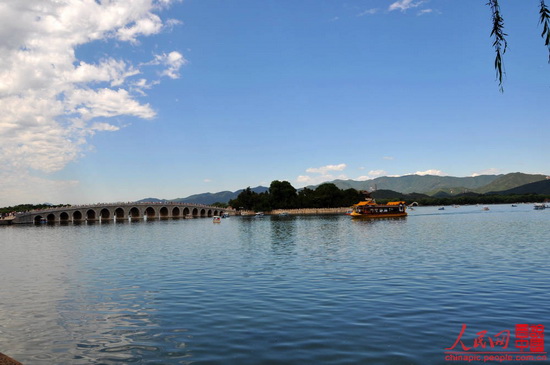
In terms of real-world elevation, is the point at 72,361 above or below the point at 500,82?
below

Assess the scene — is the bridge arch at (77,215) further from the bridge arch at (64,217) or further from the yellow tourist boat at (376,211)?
the yellow tourist boat at (376,211)

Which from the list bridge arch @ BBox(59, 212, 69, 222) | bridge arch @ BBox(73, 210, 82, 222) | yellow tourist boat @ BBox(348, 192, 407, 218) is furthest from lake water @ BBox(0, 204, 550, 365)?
bridge arch @ BBox(73, 210, 82, 222)

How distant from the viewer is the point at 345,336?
48.9 feet

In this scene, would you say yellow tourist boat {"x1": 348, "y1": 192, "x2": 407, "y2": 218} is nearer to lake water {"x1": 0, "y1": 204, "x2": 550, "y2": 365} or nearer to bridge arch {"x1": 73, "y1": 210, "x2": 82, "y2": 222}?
lake water {"x1": 0, "y1": 204, "x2": 550, "y2": 365}

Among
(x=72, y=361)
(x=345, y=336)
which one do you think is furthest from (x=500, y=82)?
(x=72, y=361)

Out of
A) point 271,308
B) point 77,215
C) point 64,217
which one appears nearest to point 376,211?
point 271,308

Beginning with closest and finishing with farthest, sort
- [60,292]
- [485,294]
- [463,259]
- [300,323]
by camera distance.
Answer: [300,323]
[485,294]
[60,292]
[463,259]

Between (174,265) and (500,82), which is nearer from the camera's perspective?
(500,82)

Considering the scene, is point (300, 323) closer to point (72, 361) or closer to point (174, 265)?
point (72, 361)

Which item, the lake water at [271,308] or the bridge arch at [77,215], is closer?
the lake water at [271,308]

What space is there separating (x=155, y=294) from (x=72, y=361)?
1074cm

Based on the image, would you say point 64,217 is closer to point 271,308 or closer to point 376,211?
point 376,211

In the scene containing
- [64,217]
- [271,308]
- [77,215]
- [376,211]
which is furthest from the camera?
[77,215]

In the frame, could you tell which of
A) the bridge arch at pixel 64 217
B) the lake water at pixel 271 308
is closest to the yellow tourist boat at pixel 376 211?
the lake water at pixel 271 308
